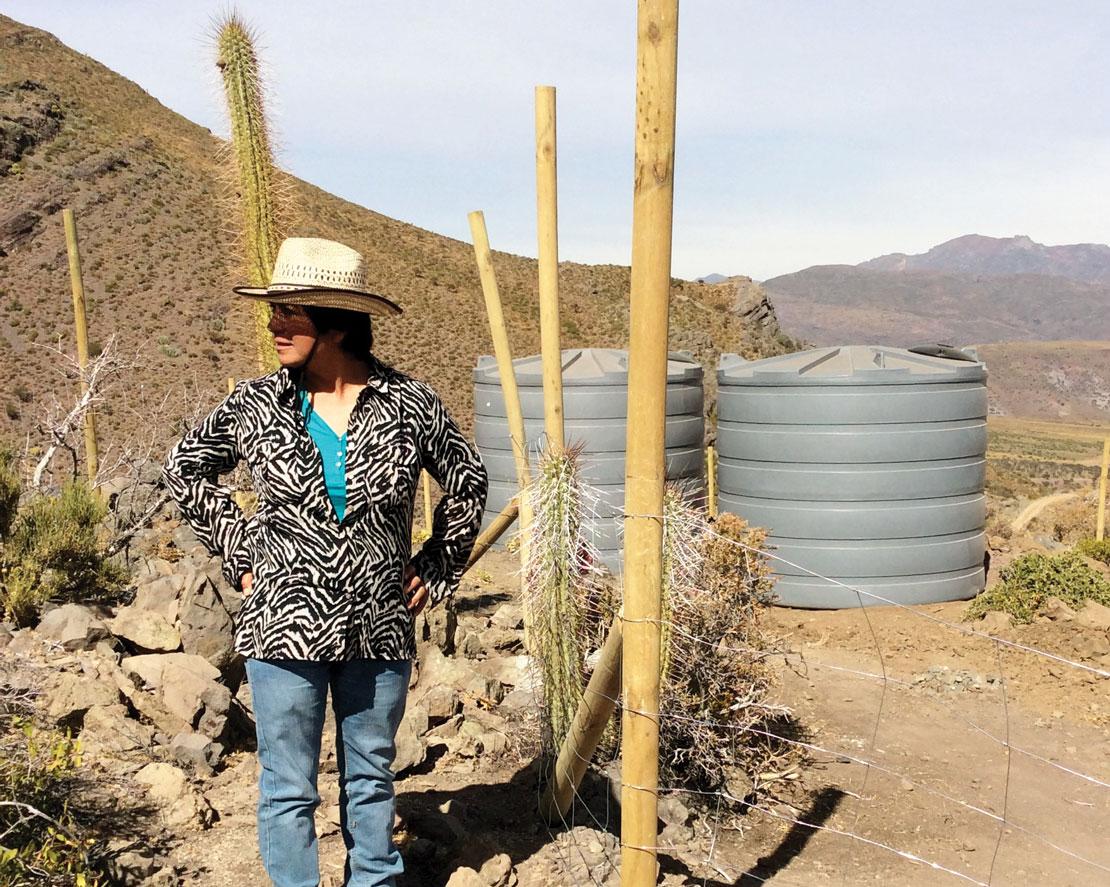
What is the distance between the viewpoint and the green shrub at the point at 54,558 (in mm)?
4453

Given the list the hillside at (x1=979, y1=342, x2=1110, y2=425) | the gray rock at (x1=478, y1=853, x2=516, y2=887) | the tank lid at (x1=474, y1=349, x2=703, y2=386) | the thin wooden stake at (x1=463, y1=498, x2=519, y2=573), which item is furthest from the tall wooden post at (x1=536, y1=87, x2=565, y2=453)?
the hillside at (x1=979, y1=342, x2=1110, y2=425)

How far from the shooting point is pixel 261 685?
7.41ft

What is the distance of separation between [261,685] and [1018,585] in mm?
5641

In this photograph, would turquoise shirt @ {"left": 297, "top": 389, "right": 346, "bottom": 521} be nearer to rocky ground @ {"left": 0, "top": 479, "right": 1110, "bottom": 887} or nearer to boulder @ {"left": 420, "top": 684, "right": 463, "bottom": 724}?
rocky ground @ {"left": 0, "top": 479, "right": 1110, "bottom": 887}

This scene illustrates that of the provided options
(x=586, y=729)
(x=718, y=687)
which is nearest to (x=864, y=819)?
(x=718, y=687)

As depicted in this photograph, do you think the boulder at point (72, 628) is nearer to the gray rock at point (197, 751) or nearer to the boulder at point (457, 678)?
the gray rock at point (197, 751)

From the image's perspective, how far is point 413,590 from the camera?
2447 millimetres

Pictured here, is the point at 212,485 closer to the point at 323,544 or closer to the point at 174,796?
the point at 323,544

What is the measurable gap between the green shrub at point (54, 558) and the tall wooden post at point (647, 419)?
10.3 feet

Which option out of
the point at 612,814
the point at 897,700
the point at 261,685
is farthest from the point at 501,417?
the point at 261,685

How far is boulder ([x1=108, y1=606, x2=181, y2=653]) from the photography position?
4027 mm

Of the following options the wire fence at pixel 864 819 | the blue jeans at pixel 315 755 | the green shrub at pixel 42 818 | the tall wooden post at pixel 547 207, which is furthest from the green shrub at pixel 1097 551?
the green shrub at pixel 42 818

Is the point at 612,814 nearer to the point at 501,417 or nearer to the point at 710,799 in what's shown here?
the point at 710,799

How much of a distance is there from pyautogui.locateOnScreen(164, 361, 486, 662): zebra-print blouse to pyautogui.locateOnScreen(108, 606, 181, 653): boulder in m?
1.81
